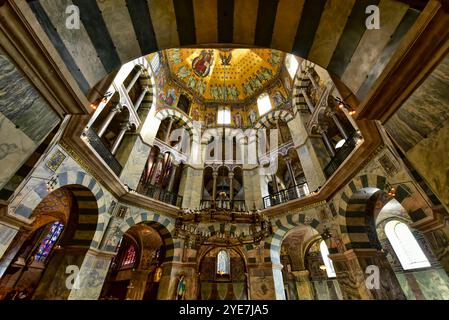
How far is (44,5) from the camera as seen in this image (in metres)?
2.17

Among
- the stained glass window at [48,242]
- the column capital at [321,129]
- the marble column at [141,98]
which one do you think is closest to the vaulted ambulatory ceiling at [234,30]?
the column capital at [321,129]

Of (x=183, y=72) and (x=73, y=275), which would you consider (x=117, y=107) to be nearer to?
(x=73, y=275)

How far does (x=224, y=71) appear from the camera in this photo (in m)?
15.7

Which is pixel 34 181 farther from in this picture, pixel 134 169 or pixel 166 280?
pixel 166 280

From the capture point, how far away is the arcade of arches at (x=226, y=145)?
2.06 m

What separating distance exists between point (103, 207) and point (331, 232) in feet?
29.3

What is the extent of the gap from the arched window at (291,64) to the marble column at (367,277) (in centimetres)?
1018

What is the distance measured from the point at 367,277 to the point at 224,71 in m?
15.5

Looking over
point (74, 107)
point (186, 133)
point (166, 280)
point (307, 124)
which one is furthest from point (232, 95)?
point (74, 107)

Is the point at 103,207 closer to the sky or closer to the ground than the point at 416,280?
closer to the sky

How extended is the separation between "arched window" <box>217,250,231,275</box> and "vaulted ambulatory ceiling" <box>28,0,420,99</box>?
11837mm

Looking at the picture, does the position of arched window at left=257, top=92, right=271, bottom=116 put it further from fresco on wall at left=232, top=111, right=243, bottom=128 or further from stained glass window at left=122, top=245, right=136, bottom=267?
stained glass window at left=122, top=245, right=136, bottom=267

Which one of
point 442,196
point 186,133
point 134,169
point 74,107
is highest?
point 186,133

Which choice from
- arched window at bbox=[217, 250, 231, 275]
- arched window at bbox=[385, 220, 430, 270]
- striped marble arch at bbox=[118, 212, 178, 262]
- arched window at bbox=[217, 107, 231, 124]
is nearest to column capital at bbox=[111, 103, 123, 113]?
striped marble arch at bbox=[118, 212, 178, 262]
